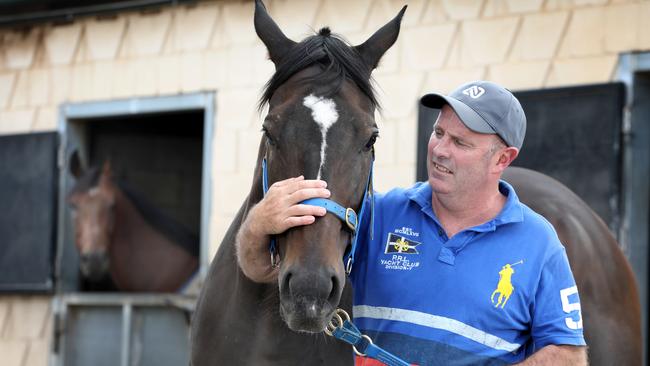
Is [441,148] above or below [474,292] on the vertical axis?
above

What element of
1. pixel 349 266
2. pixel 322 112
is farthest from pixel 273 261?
pixel 322 112

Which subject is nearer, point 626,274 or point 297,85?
point 297,85

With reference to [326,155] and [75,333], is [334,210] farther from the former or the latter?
[75,333]

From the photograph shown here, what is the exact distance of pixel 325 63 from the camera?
3312mm

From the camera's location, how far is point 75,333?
26.5ft

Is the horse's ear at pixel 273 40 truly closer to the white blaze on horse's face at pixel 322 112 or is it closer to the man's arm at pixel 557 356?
the white blaze on horse's face at pixel 322 112

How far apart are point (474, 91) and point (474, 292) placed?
0.59 m

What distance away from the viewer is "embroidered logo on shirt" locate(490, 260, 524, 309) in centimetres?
314

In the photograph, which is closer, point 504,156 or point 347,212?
point 347,212

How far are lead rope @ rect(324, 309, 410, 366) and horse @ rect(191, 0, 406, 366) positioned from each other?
5.2 inches

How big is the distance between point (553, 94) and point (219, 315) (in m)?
2.81

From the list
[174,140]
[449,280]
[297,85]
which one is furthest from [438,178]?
[174,140]

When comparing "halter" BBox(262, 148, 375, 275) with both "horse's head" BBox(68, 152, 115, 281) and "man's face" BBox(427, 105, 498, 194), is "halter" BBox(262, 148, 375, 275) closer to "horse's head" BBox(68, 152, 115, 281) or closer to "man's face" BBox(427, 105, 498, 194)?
"man's face" BBox(427, 105, 498, 194)

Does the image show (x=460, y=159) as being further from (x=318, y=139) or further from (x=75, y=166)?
(x=75, y=166)
